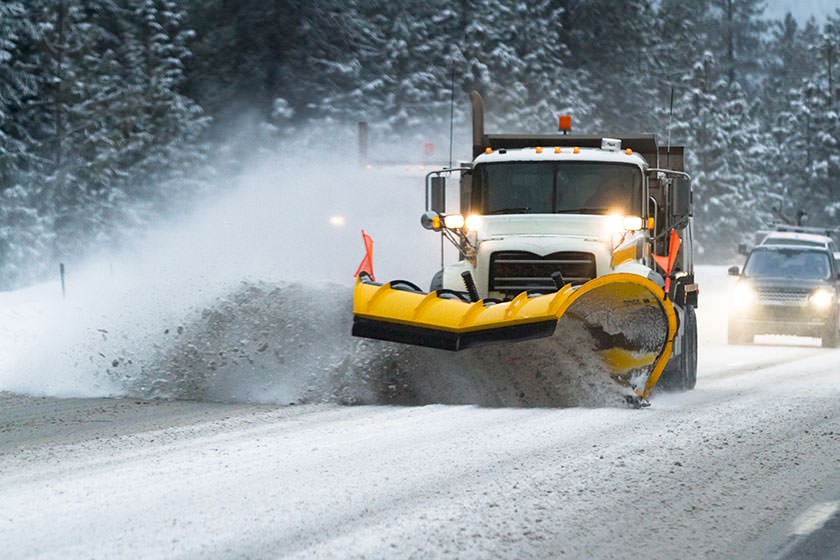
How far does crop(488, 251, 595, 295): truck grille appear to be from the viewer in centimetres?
1173

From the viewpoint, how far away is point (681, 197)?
12.3 metres

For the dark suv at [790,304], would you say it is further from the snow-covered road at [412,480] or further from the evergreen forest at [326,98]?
the evergreen forest at [326,98]

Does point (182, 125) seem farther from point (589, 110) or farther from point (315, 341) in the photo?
point (315, 341)

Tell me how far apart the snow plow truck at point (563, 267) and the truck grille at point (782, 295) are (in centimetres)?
814

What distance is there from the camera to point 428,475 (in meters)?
7.68

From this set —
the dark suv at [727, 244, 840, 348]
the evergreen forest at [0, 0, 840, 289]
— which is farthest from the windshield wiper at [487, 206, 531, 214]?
the evergreen forest at [0, 0, 840, 289]

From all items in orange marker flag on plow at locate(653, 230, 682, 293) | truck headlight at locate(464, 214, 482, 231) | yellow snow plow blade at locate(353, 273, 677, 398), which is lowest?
yellow snow plow blade at locate(353, 273, 677, 398)

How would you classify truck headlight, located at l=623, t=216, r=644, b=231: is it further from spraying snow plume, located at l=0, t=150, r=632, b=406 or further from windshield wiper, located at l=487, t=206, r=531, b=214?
spraying snow plume, located at l=0, t=150, r=632, b=406

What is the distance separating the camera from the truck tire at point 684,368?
12977 mm

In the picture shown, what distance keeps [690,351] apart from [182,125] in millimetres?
40323

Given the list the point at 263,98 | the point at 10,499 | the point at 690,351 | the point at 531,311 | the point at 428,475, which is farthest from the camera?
the point at 263,98

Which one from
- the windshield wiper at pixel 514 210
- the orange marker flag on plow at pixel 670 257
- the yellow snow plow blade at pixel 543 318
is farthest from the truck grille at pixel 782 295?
the yellow snow plow blade at pixel 543 318

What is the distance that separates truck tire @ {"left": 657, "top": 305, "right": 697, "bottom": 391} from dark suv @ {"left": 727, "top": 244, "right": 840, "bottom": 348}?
8.31 meters

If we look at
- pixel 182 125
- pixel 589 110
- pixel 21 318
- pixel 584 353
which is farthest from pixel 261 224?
pixel 589 110
